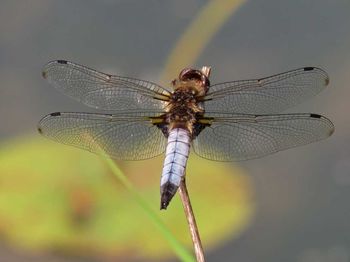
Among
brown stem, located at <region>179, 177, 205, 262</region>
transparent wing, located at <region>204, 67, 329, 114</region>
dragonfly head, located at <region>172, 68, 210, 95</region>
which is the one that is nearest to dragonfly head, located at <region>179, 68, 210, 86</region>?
dragonfly head, located at <region>172, 68, 210, 95</region>

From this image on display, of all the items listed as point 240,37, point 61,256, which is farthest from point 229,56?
point 61,256

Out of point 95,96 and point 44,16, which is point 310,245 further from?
point 44,16

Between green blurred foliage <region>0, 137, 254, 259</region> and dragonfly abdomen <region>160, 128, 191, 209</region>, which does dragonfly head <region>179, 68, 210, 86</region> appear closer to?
dragonfly abdomen <region>160, 128, 191, 209</region>

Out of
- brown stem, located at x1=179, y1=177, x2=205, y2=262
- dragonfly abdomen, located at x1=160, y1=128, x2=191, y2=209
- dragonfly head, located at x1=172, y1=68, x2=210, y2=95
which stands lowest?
brown stem, located at x1=179, y1=177, x2=205, y2=262

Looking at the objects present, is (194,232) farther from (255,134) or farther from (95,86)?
(95,86)

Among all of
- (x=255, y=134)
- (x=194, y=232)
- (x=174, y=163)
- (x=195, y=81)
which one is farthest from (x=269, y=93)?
(x=194, y=232)

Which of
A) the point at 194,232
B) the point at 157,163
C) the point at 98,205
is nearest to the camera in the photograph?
the point at 194,232

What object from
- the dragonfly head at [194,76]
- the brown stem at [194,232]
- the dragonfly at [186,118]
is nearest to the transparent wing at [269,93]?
the dragonfly at [186,118]
